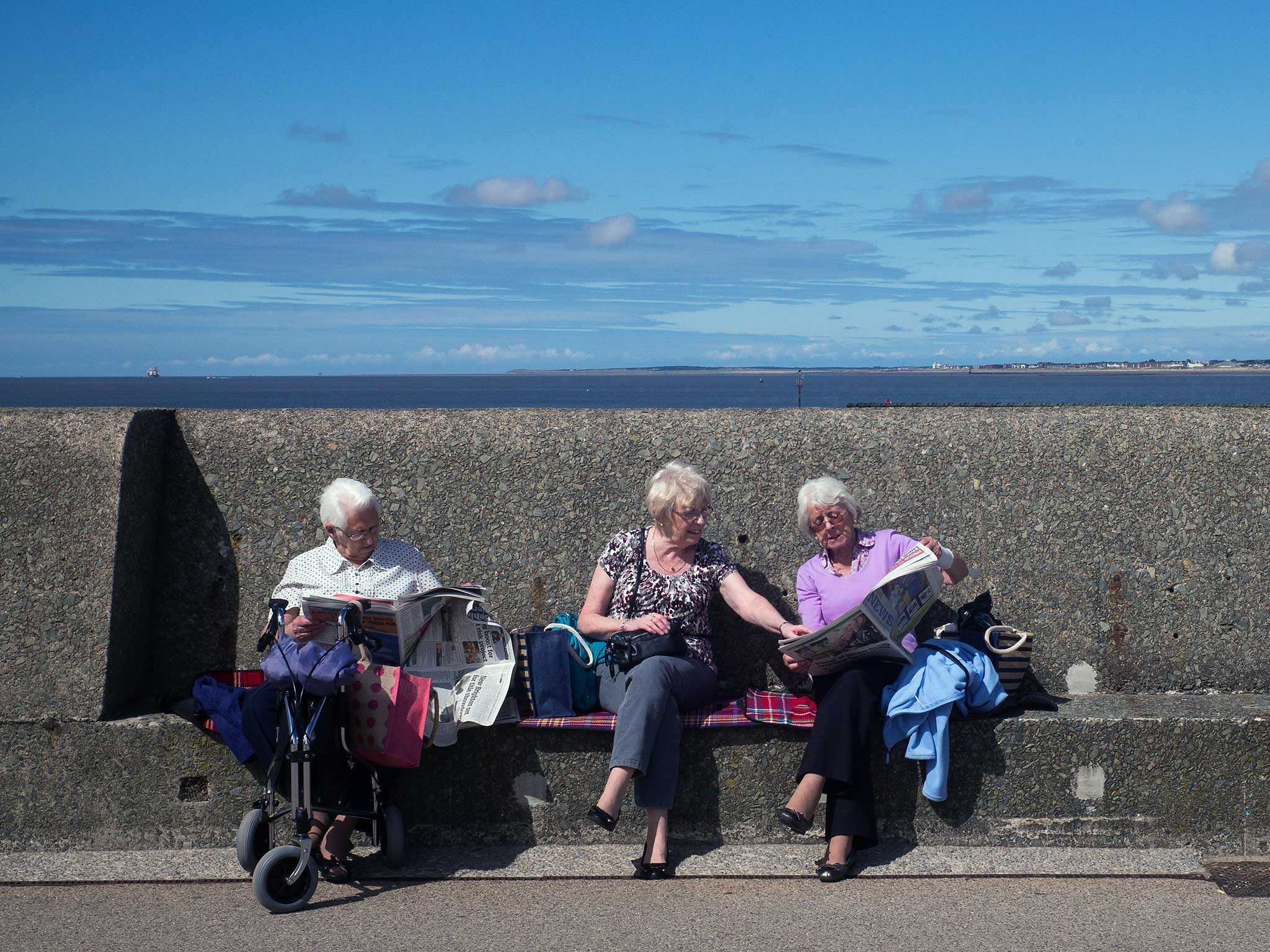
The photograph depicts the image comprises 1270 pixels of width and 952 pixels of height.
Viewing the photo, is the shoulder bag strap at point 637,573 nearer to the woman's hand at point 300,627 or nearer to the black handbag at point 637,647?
the black handbag at point 637,647

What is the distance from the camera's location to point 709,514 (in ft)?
16.5

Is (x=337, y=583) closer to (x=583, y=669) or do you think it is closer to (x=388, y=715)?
(x=388, y=715)

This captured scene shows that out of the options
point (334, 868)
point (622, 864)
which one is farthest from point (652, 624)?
point (334, 868)

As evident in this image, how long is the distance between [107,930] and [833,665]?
2.49 m

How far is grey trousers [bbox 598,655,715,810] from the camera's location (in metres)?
4.20

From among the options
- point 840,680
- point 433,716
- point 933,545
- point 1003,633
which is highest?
point 933,545

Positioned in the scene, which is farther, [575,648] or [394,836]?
[575,648]

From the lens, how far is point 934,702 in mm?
4180

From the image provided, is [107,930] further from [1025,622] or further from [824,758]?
[1025,622]

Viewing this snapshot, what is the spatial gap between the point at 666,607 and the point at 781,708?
0.57 meters

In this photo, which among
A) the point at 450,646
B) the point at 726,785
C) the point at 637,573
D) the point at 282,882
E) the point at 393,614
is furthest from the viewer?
the point at 637,573

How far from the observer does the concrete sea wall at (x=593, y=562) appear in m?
4.40

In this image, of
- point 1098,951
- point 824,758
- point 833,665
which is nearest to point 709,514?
point 833,665

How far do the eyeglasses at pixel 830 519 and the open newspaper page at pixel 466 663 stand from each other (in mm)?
1231
